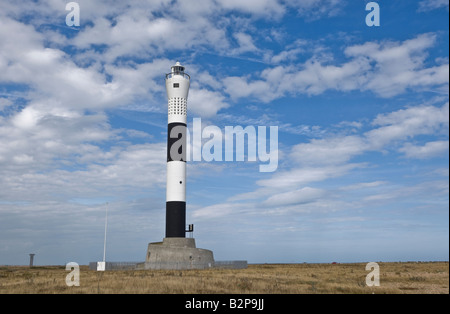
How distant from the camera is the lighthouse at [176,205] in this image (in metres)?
54.3

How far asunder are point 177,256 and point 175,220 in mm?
4999

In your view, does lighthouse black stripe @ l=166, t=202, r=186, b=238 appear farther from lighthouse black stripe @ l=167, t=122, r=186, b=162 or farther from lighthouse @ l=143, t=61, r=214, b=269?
lighthouse black stripe @ l=167, t=122, r=186, b=162

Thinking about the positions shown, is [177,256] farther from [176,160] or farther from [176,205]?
[176,160]

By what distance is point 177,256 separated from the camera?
54.0 m

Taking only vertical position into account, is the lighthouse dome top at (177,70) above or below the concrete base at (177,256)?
above

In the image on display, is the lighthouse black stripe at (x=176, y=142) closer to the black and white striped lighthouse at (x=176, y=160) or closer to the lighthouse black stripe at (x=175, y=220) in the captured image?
the black and white striped lighthouse at (x=176, y=160)

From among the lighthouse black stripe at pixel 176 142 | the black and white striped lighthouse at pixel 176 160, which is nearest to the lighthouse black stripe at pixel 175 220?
the black and white striped lighthouse at pixel 176 160

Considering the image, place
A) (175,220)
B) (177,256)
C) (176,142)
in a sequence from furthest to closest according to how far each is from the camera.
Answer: (176,142), (175,220), (177,256)

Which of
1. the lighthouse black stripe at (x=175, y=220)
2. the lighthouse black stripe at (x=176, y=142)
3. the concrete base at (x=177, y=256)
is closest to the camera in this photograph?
the concrete base at (x=177, y=256)

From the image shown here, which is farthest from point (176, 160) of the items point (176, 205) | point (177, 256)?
point (177, 256)

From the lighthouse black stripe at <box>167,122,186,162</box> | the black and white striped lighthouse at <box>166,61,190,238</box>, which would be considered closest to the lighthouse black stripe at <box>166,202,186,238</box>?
the black and white striped lighthouse at <box>166,61,190,238</box>
